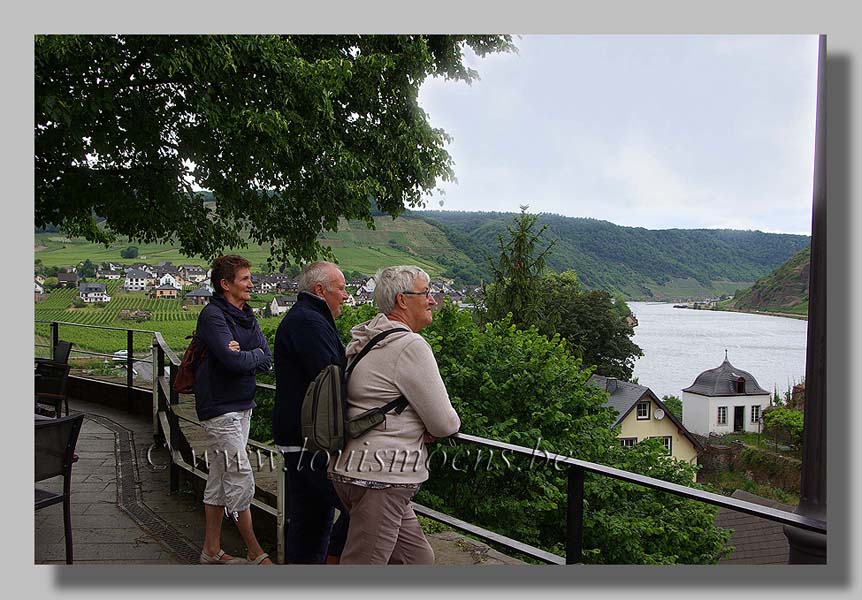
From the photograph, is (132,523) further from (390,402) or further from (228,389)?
(390,402)

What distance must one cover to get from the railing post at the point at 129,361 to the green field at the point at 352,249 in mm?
644

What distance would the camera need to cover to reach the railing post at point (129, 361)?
6301mm

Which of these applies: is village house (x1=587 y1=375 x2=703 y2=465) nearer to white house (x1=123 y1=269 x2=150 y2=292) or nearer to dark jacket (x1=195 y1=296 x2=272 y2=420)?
white house (x1=123 y1=269 x2=150 y2=292)

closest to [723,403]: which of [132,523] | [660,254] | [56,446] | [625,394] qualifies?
[625,394]

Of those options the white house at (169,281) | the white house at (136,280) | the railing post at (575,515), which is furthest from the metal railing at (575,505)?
the white house at (136,280)

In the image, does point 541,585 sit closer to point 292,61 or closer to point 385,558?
point 385,558

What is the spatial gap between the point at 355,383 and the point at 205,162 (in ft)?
17.0

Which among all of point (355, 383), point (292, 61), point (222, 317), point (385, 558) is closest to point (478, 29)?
point (222, 317)

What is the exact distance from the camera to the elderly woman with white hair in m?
1.94

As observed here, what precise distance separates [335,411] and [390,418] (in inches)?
5.9

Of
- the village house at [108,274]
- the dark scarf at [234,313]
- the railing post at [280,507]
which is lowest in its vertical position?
the railing post at [280,507]

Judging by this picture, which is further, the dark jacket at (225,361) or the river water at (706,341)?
the river water at (706,341)

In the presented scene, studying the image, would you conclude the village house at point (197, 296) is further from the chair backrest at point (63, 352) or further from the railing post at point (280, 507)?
the railing post at point (280, 507)

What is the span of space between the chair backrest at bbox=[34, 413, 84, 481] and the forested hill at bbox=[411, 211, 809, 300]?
5544 millimetres
